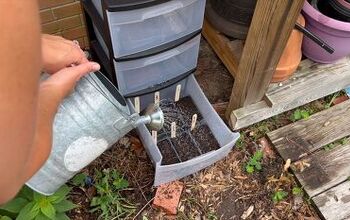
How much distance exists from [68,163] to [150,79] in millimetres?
569

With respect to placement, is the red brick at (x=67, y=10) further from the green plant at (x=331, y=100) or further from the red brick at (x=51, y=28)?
the green plant at (x=331, y=100)

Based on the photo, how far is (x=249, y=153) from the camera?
1855 mm

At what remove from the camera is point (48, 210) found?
130 cm

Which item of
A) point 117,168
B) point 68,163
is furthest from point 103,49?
point 68,163

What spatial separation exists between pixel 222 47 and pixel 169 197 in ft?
2.46

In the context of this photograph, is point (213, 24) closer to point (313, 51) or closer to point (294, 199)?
point (313, 51)

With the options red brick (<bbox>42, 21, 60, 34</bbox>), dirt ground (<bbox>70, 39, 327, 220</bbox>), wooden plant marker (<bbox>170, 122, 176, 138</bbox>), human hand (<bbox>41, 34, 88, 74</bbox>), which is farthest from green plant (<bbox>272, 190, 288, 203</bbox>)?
red brick (<bbox>42, 21, 60, 34</bbox>)

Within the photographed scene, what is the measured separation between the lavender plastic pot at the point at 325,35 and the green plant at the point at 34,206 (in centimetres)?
121

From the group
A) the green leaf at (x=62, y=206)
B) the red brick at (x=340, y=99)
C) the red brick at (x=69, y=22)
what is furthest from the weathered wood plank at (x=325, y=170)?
the red brick at (x=69, y=22)

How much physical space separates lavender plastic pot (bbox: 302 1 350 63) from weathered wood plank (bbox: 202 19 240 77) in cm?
33

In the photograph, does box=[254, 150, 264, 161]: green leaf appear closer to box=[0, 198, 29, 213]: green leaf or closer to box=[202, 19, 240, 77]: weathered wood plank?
box=[202, 19, 240, 77]: weathered wood plank

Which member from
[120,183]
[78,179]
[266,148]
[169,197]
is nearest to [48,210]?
[78,179]

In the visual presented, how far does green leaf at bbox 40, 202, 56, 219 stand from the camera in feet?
4.24

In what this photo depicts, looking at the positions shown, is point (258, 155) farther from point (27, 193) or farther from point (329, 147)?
point (27, 193)
